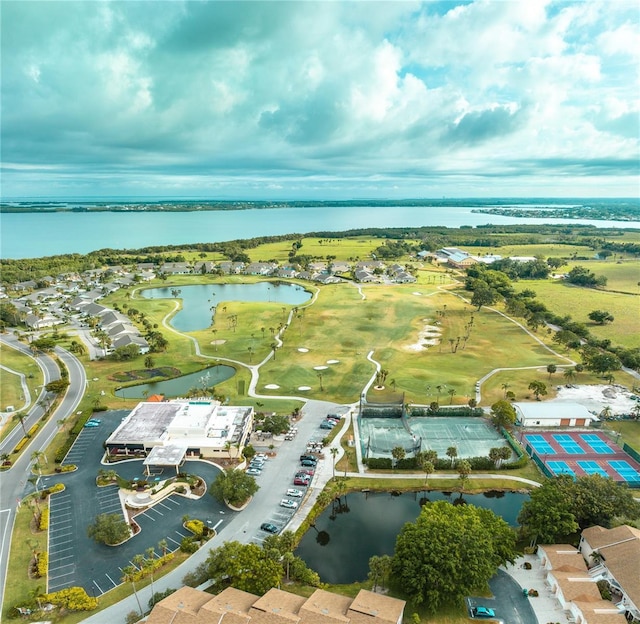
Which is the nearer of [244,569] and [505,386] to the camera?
[244,569]

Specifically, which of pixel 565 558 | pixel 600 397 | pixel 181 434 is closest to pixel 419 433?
pixel 565 558

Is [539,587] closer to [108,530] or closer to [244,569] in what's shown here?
[244,569]

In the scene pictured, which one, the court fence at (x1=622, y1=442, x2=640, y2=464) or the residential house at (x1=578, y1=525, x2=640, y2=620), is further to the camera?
the court fence at (x1=622, y1=442, x2=640, y2=464)

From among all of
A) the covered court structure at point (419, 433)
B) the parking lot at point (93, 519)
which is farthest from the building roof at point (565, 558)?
the parking lot at point (93, 519)

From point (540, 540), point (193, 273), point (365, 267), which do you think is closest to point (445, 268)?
point (365, 267)

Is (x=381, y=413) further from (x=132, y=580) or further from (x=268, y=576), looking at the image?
(x=132, y=580)

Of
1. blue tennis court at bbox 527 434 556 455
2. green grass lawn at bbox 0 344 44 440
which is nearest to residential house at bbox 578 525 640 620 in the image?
blue tennis court at bbox 527 434 556 455

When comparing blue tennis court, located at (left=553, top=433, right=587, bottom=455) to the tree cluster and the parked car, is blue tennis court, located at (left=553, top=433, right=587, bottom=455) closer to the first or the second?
the tree cluster
